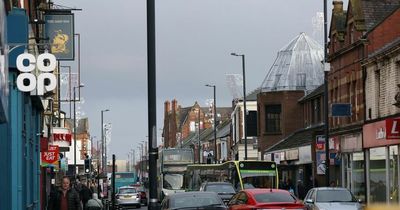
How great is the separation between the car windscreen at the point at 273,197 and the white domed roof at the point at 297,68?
51.2 m

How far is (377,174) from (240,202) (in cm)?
1987

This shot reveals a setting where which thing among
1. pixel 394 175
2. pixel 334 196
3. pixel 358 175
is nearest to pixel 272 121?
pixel 358 175

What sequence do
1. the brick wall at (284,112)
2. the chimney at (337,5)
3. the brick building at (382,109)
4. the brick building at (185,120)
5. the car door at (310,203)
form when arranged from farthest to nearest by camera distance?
the brick building at (185,120) → the brick wall at (284,112) → the chimney at (337,5) → the brick building at (382,109) → the car door at (310,203)

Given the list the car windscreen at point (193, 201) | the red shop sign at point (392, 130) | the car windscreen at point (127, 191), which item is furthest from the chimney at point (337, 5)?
the car windscreen at point (193, 201)

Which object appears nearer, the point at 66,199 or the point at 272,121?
the point at 66,199

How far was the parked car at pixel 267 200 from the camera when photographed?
84.1 ft

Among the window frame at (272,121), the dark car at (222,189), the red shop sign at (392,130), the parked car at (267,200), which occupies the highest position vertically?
the window frame at (272,121)

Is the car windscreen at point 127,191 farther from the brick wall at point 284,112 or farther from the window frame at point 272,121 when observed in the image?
the window frame at point 272,121

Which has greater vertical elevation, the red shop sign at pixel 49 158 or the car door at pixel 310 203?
the red shop sign at pixel 49 158

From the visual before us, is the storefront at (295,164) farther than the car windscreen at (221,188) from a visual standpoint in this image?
→ Yes

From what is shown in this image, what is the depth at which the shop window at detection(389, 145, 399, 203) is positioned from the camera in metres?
42.7

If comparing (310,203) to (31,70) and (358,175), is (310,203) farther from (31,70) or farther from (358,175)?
(358,175)

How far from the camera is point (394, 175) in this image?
141 ft

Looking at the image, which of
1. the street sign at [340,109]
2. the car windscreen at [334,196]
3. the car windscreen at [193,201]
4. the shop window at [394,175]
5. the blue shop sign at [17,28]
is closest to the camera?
the blue shop sign at [17,28]
